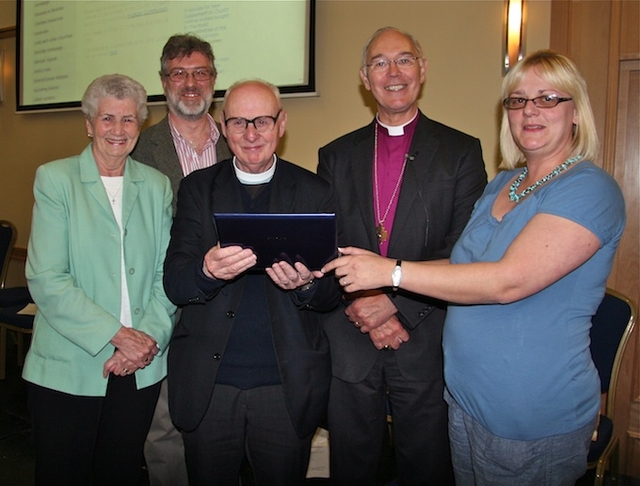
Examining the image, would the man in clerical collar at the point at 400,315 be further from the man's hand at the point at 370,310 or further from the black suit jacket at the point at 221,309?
the black suit jacket at the point at 221,309

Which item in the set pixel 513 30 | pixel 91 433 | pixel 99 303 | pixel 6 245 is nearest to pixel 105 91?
pixel 99 303

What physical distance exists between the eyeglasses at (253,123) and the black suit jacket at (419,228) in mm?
334

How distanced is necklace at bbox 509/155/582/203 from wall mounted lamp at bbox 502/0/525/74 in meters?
1.39

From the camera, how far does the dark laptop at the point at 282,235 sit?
1.59 meters

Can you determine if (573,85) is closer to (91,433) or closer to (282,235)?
(282,235)

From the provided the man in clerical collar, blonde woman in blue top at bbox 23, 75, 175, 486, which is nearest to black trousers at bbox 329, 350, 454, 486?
the man in clerical collar

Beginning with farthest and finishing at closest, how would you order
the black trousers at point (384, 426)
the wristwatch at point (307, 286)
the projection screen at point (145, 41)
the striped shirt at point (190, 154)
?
the projection screen at point (145, 41), the striped shirt at point (190, 154), the black trousers at point (384, 426), the wristwatch at point (307, 286)

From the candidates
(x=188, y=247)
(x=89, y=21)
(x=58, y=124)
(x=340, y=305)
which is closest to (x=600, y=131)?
(x=340, y=305)

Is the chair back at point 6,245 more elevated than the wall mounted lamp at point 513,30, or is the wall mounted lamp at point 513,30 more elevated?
the wall mounted lamp at point 513,30

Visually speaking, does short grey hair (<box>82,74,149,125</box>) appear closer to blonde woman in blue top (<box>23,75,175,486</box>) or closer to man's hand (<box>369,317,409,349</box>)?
blonde woman in blue top (<box>23,75,175,486</box>)

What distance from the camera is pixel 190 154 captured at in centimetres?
261

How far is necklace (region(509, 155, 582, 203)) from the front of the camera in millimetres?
1636

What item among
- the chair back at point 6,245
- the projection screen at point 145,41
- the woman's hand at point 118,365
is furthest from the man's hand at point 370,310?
the chair back at point 6,245

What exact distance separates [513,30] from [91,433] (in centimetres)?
265
